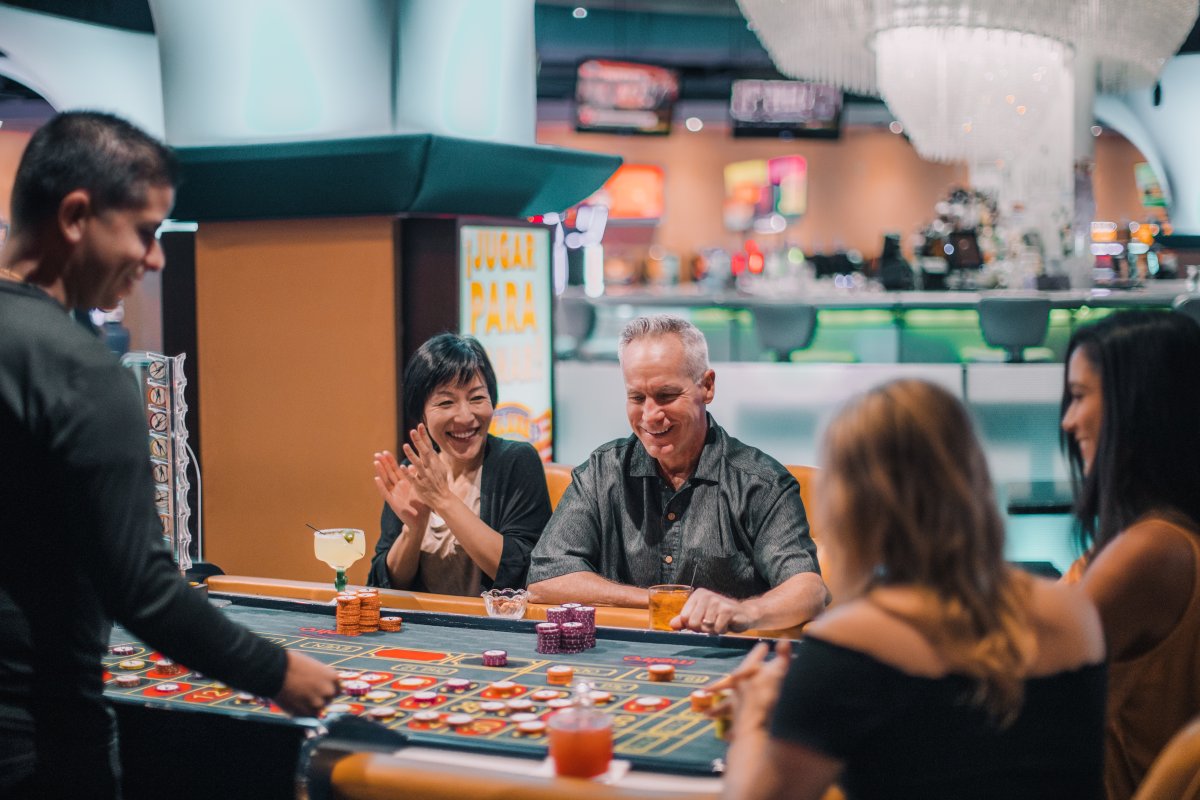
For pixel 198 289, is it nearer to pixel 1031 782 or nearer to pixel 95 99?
pixel 95 99

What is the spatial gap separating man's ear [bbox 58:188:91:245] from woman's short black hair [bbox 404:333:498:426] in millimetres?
1715

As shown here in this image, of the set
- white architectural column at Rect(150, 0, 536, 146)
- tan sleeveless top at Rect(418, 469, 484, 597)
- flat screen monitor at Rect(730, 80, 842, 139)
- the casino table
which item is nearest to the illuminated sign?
white architectural column at Rect(150, 0, 536, 146)

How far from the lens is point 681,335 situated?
10.2ft

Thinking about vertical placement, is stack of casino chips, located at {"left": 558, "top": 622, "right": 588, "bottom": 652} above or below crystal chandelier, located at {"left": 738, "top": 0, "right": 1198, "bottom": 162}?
below

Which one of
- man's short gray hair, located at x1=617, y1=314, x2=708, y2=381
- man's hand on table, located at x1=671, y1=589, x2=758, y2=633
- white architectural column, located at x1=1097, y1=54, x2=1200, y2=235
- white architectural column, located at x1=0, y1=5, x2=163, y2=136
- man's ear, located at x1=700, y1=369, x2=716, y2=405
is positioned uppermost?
white architectural column, located at x1=1097, y1=54, x2=1200, y2=235

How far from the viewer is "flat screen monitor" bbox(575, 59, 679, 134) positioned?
1266cm

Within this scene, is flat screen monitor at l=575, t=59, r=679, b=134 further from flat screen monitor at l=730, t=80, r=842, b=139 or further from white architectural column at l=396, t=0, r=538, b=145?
white architectural column at l=396, t=0, r=538, b=145

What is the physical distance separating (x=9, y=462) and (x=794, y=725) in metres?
1.04

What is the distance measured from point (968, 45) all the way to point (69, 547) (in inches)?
270

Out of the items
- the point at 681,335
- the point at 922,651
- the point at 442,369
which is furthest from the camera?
the point at 442,369

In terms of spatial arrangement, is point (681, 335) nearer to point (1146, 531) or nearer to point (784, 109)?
point (1146, 531)

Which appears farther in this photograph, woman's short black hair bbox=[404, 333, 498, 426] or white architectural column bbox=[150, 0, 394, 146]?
white architectural column bbox=[150, 0, 394, 146]

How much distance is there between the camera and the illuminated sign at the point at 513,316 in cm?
438

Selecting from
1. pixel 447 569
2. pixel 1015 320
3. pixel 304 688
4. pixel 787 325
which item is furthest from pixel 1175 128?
pixel 304 688
